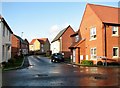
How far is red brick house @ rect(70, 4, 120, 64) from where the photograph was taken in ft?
107

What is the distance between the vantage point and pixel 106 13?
36.0 m

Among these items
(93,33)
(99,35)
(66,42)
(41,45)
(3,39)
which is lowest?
(3,39)

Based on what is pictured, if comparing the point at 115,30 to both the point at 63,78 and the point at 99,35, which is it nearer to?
the point at 99,35

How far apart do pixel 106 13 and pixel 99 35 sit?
14.9ft

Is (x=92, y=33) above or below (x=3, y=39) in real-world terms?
above

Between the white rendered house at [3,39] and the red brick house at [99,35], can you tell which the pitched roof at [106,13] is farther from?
the white rendered house at [3,39]

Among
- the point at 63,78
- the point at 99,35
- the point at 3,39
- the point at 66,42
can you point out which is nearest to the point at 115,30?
the point at 99,35

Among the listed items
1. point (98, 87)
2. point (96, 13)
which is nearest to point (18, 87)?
point (98, 87)

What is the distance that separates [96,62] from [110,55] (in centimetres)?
224

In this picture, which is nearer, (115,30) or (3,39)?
(3,39)

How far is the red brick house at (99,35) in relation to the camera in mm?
32562

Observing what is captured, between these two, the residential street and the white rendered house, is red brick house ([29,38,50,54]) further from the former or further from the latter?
the residential street

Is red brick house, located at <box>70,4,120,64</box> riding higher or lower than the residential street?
higher

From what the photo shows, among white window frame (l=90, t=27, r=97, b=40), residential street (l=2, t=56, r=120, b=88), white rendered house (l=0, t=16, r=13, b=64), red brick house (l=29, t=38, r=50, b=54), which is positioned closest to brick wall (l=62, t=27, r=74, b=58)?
white window frame (l=90, t=27, r=97, b=40)
